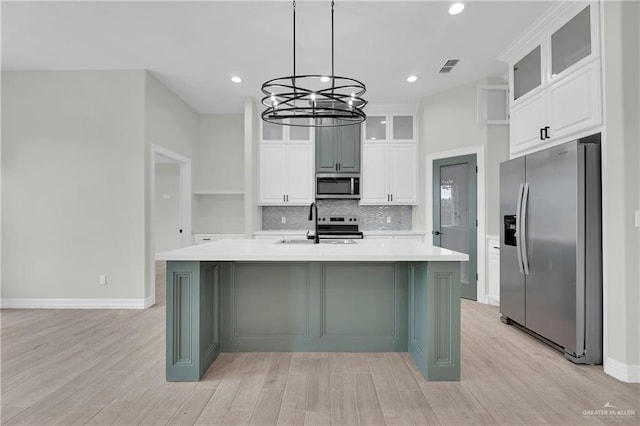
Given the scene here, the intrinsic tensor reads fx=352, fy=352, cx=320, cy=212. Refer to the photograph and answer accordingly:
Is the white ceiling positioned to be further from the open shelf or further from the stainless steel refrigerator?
the open shelf

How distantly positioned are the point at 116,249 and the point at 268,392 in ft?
9.77

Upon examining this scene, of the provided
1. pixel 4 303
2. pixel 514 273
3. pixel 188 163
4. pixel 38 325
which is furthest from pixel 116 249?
pixel 514 273

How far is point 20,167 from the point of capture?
424 centimetres

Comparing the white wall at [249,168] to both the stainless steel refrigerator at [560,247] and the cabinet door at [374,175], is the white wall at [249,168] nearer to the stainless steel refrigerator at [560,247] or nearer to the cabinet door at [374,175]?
the cabinet door at [374,175]

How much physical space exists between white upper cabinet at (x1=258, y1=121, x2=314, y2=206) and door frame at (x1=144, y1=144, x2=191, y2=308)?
1197 millimetres

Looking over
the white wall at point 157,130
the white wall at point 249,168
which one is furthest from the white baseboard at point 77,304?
the white wall at point 249,168

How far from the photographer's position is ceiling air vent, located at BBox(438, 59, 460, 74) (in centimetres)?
402

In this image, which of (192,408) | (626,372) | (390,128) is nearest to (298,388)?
(192,408)

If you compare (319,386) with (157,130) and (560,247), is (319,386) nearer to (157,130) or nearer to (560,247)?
(560,247)

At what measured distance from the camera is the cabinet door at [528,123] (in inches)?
126

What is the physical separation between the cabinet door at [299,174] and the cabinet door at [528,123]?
9.31ft

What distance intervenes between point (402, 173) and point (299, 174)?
1610 millimetres

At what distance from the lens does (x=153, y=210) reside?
441cm

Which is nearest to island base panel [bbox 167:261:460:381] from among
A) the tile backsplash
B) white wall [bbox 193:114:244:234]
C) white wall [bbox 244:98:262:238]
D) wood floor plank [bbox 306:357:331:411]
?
wood floor plank [bbox 306:357:331:411]
